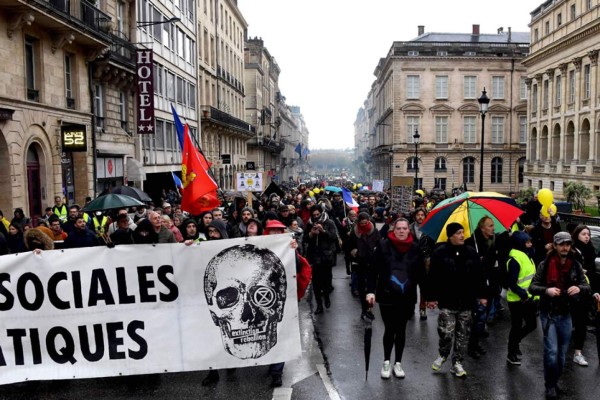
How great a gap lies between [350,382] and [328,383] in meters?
0.25

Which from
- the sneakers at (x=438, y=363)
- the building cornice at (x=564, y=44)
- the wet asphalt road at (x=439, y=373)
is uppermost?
the building cornice at (x=564, y=44)

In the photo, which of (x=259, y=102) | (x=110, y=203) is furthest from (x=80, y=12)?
(x=259, y=102)

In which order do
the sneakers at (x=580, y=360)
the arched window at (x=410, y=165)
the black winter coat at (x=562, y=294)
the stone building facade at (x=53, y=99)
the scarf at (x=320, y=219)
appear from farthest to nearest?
the arched window at (x=410, y=165) < the stone building facade at (x=53, y=99) < the scarf at (x=320, y=219) < the sneakers at (x=580, y=360) < the black winter coat at (x=562, y=294)

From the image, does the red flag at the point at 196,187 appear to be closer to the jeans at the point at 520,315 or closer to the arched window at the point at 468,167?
the jeans at the point at 520,315

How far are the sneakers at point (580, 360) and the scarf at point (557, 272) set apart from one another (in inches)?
63.1

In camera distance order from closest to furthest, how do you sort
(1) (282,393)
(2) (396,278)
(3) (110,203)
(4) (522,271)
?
(1) (282,393) → (2) (396,278) → (4) (522,271) → (3) (110,203)

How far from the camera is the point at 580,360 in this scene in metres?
7.02

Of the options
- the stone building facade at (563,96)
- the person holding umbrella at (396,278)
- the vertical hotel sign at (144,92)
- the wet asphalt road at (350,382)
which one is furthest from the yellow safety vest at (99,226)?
the stone building facade at (563,96)

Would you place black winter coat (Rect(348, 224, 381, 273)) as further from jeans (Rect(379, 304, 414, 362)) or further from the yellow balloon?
the yellow balloon

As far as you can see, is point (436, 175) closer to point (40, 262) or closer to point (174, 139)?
point (174, 139)

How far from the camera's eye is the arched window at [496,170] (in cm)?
6894

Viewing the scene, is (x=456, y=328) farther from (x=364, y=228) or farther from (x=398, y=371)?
(x=364, y=228)

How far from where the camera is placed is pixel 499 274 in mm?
7375

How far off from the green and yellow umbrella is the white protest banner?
240 centimetres
